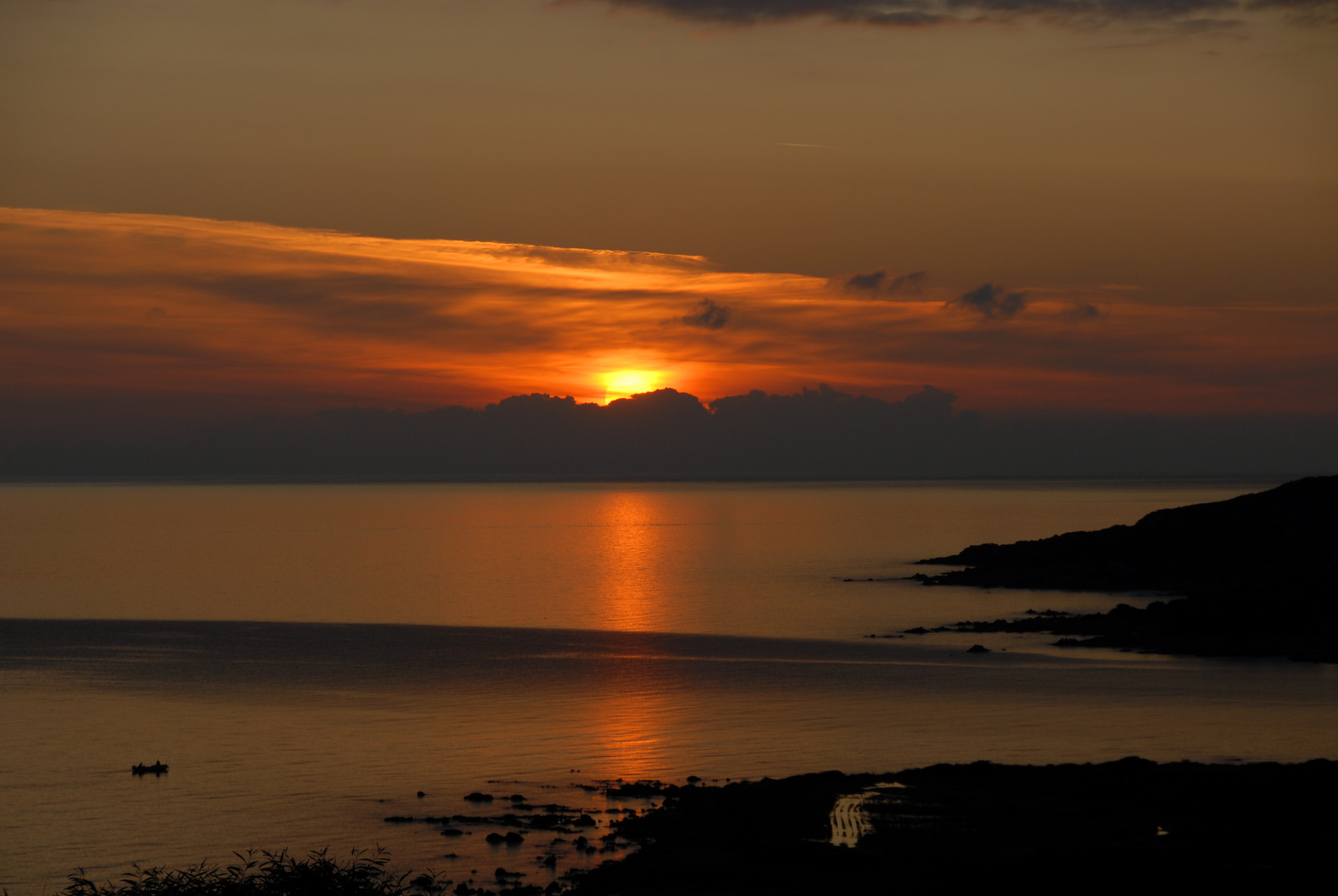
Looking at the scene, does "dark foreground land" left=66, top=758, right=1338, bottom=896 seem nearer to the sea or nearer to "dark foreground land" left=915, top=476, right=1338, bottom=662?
the sea

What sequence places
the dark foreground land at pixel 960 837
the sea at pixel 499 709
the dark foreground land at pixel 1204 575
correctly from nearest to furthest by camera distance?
the dark foreground land at pixel 960 837, the sea at pixel 499 709, the dark foreground land at pixel 1204 575

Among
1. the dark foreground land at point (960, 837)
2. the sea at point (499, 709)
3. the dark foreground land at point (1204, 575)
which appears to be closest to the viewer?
the dark foreground land at point (960, 837)

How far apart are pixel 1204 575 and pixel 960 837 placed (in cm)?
8662

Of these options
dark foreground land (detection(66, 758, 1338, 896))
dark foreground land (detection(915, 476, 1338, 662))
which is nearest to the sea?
dark foreground land (detection(66, 758, 1338, 896))

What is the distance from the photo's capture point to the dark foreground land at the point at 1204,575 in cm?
7344

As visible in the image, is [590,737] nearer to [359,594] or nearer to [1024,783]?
[1024,783]

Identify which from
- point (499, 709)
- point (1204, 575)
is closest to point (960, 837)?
point (499, 709)

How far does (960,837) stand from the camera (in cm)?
3102

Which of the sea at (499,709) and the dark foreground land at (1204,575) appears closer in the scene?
the sea at (499,709)

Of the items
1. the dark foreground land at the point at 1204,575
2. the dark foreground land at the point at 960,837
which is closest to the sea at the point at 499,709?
the dark foreground land at the point at 960,837

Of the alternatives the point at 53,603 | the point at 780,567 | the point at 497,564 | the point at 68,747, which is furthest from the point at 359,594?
the point at 68,747

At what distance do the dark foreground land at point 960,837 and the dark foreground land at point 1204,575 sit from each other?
37165mm

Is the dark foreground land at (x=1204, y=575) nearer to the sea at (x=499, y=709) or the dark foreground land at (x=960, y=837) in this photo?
the sea at (x=499, y=709)

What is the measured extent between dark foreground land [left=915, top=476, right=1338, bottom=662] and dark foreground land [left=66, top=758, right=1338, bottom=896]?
37165mm
